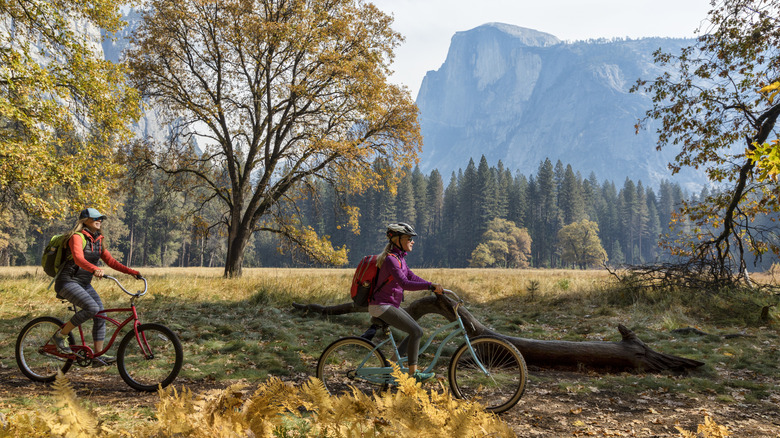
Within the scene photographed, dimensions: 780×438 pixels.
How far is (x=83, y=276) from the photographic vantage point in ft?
18.3

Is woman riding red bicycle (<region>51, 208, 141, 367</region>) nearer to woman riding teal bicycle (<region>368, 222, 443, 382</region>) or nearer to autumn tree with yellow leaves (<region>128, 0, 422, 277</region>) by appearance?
woman riding teal bicycle (<region>368, 222, 443, 382</region>)

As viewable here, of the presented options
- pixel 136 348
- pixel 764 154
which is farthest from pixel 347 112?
pixel 764 154

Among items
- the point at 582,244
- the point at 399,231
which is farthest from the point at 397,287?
the point at 582,244

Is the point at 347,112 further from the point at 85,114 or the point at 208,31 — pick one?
the point at 85,114

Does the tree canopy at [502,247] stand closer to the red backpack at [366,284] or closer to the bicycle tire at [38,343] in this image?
the red backpack at [366,284]

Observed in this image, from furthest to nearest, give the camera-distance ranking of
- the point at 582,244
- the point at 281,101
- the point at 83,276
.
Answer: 1. the point at 582,244
2. the point at 281,101
3. the point at 83,276

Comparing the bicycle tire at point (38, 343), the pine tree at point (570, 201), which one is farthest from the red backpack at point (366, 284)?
the pine tree at point (570, 201)

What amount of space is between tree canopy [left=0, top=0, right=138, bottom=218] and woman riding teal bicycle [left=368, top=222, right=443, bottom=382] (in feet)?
33.0

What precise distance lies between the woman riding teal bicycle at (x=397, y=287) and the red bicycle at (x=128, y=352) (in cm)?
258

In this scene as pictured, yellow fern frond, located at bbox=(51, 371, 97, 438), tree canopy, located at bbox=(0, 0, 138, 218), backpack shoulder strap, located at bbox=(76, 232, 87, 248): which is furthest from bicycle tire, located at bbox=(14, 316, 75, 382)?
tree canopy, located at bbox=(0, 0, 138, 218)

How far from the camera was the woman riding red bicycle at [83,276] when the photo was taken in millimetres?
5312

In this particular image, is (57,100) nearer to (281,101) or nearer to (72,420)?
(281,101)

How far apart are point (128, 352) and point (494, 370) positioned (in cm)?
450

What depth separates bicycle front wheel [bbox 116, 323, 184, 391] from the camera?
209 inches
